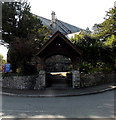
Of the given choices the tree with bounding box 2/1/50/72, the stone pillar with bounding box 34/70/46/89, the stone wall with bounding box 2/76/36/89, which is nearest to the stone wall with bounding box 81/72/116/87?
the stone pillar with bounding box 34/70/46/89

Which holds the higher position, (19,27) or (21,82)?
(19,27)

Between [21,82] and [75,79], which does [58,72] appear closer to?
[75,79]

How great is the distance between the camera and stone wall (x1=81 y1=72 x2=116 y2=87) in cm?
1332

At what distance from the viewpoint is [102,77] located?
15383 millimetres

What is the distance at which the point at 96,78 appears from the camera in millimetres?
14562

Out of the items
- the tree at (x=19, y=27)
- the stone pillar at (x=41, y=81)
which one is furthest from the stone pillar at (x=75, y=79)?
the tree at (x=19, y=27)

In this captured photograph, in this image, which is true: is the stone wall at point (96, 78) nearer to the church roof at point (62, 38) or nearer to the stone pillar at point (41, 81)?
the church roof at point (62, 38)

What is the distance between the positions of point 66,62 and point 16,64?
42.5 feet

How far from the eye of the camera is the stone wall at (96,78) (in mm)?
13323

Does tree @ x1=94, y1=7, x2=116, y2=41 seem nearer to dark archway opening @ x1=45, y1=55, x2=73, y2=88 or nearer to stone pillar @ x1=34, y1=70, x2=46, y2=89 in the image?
dark archway opening @ x1=45, y1=55, x2=73, y2=88

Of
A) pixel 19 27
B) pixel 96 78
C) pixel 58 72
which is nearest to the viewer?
pixel 96 78

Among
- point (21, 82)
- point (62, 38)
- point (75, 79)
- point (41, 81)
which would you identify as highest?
point (62, 38)

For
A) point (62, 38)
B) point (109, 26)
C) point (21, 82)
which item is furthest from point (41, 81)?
point (109, 26)

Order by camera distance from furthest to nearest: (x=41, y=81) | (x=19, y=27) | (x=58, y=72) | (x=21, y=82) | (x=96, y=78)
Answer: (x=58, y=72) < (x=19, y=27) < (x=96, y=78) < (x=21, y=82) < (x=41, y=81)
